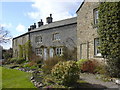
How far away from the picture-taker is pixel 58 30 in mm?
22969

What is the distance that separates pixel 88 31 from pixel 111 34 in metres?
4.55

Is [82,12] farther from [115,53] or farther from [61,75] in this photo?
[61,75]

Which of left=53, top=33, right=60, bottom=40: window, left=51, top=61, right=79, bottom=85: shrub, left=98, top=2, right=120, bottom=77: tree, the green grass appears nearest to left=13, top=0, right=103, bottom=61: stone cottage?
left=53, top=33, right=60, bottom=40: window

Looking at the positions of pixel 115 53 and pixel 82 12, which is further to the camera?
pixel 82 12

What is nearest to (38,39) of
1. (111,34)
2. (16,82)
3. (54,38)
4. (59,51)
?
(54,38)

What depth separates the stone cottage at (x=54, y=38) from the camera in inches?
813

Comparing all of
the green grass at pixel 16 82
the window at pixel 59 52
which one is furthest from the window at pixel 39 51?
the green grass at pixel 16 82

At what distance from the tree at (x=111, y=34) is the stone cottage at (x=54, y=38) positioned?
319 inches

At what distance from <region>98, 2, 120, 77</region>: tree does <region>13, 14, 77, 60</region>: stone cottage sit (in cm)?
811

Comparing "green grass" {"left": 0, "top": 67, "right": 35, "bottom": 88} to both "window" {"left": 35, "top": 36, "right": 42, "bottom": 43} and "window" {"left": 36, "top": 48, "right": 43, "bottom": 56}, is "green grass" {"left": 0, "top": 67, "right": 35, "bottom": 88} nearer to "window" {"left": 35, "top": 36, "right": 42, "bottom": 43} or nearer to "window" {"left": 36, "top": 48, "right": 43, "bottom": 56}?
"window" {"left": 36, "top": 48, "right": 43, "bottom": 56}

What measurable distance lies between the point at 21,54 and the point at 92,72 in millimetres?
21722

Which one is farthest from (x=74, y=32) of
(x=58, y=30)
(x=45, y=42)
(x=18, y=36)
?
(x=18, y=36)

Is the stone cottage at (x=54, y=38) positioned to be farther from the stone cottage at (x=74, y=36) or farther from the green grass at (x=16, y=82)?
the green grass at (x=16, y=82)

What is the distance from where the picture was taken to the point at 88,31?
15.4m
